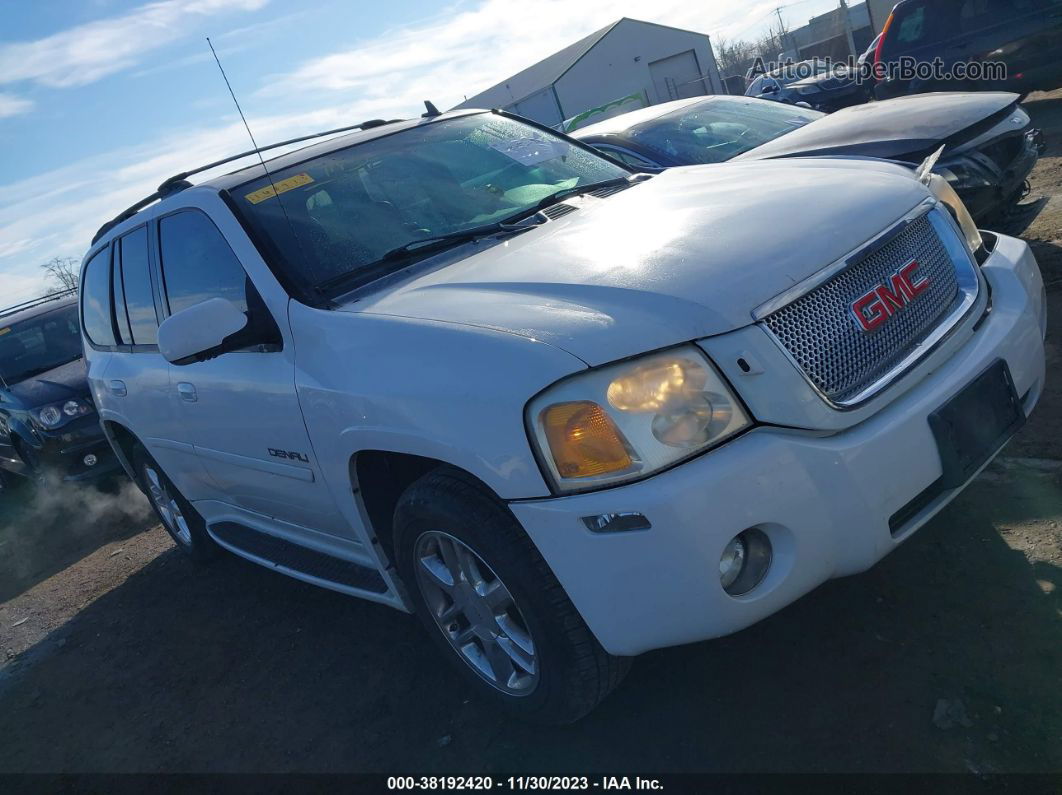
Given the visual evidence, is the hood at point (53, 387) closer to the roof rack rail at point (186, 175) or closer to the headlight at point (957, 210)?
the roof rack rail at point (186, 175)

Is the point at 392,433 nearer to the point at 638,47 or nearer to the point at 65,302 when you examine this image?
the point at 65,302

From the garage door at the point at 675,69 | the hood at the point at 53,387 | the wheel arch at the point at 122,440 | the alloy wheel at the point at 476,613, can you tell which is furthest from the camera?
the garage door at the point at 675,69

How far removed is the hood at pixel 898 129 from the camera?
478 cm

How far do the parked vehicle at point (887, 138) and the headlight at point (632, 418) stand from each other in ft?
10.3

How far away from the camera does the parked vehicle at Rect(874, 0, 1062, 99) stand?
34.0 ft

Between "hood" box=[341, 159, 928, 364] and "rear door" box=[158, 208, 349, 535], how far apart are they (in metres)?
0.46

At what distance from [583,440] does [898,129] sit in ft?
12.2

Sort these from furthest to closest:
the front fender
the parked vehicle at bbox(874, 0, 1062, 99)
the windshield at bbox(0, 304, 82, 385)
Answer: the parked vehicle at bbox(874, 0, 1062, 99), the windshield at bbox(0, 304, 82, 385), the front fender

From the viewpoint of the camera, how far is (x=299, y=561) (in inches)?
142

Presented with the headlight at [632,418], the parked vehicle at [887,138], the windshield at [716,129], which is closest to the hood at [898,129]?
the parked vehicle at [887,138]

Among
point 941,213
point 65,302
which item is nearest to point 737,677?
point 941,213

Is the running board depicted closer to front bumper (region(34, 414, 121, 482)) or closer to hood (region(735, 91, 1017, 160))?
hood (region(735, 91, 1017, 160))

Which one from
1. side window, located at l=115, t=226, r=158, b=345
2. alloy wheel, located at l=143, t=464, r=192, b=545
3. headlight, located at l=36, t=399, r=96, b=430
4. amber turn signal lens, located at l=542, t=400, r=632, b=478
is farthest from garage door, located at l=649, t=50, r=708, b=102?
amber turn signal lens, located at l=542, t=400, r=632, b=478

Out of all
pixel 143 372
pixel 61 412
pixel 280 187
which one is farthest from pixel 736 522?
pixel 61 412
